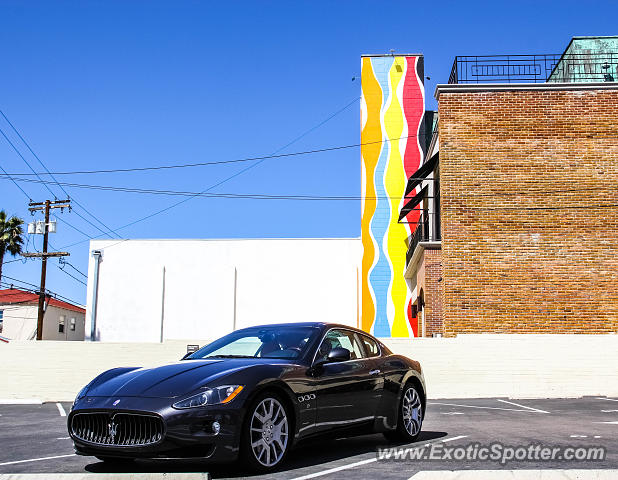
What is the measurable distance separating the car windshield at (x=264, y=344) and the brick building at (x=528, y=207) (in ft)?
50.4

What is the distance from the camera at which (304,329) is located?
24.5 feet

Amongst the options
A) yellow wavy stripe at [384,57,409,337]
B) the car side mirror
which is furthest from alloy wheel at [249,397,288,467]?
yellow wavy stripe at [384,57,409,337]

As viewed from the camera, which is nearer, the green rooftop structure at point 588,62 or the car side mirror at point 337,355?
the car side mirror at point 337,355

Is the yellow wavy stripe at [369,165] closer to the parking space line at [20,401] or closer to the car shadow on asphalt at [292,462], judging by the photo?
the parking space line at [20,401]

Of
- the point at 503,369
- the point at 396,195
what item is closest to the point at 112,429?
the point at 503,369

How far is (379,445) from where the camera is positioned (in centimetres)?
802

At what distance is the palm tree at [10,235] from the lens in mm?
52750

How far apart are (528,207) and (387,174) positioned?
22401 millimetres

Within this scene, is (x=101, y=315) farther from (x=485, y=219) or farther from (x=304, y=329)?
(x=304, y=329)

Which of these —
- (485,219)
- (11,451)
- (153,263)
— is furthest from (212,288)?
(11,451)

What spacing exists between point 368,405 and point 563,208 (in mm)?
16956

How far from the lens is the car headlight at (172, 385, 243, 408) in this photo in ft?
19.0

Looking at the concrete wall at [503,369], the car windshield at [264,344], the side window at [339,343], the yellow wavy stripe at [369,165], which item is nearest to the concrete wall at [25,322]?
the yellow wavy stripe at [369,165]

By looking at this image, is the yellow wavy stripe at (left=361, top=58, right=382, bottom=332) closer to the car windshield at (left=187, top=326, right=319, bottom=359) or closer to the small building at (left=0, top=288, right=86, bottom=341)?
the small building at (left=0, top=288, right=86, bottom=341)
